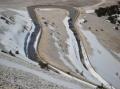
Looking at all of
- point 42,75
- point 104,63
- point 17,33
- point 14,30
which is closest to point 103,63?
point 104,63

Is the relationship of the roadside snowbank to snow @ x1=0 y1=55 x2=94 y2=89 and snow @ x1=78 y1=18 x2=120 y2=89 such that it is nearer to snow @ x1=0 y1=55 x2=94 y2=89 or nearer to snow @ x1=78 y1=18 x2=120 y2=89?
snow @ x1=78 y1=18 x2=120 y2=89

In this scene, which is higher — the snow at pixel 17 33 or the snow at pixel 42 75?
the snow at pixel 42 75

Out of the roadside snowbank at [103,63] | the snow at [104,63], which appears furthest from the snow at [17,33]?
the snow at [104,63]

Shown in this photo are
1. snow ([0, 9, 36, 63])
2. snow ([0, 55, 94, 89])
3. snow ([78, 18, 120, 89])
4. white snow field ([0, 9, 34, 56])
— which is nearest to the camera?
snow ([0, 55, 94, 89])

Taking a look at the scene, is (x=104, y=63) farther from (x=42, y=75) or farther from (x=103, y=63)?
(x=42, y=75)

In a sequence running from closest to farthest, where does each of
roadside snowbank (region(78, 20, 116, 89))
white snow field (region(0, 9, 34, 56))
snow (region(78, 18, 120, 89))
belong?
roadside snowbank (region(78, 20, 116, 89)), snow (region(78, 18, 120, 89)), white snow field (region(0, 9, 34, 56))

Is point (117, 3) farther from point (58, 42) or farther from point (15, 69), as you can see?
point (15, 69)

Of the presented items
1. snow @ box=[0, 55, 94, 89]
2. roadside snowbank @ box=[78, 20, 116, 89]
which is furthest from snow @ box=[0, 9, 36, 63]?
snow @ box=[0, 55, 94, 89]

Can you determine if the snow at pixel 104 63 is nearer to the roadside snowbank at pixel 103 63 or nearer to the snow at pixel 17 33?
the roadside snowbank at pixel 103 63
